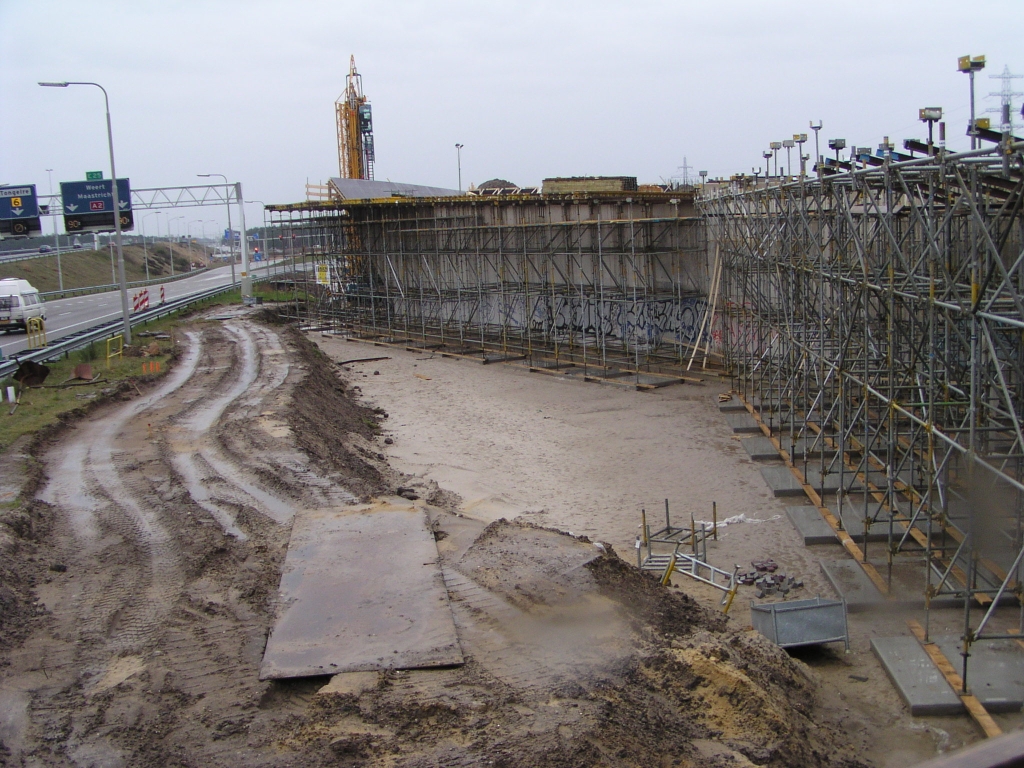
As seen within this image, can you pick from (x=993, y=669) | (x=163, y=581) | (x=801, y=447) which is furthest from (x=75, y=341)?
(x=993, y=669)

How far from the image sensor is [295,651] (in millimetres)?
7441

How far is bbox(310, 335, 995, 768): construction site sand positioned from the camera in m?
8.14

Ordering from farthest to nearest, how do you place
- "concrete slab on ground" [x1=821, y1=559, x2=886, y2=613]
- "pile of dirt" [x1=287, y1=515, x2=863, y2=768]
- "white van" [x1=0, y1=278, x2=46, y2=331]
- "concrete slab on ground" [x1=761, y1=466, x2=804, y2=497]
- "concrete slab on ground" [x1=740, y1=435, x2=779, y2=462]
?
1. "white van" [x1=0, y1=278, x2=46, y2=331]
2. "concrete slab on ground" [x1=740, y1=435, x2=779, y2=462]
3. "concrete slab on ground" [x1=761, y1=466, x2=804, y2=497]
4. "concrete slab on ground" [x1=821, y1=559, x2=886, y2=613]
5. "pile of dirt" [x1=287, y1=515, x2=863, y2=768]

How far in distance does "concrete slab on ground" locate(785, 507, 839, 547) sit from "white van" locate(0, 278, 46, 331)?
28805 millimetres

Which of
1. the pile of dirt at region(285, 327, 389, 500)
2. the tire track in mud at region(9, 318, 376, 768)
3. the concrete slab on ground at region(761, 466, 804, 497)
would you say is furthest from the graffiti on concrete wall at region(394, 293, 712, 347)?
the tire track in mud at region(9, 318, 376, 768)

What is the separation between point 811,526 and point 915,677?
4432 millimetres

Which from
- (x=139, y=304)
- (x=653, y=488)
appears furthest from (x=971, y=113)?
(x=139, y=304)

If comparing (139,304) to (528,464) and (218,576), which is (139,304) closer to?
(528,464)

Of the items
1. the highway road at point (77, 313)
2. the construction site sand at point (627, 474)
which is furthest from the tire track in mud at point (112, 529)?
the highway road at point (77, 313)

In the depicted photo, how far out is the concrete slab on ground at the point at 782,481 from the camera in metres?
14.2

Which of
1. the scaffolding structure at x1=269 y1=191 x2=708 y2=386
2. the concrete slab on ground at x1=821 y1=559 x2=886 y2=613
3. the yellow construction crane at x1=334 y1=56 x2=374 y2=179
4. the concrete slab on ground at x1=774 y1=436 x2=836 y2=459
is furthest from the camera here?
the yellow construction crane at x1=334 y1=56 x2=374 y2=179

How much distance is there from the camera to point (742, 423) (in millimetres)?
18984

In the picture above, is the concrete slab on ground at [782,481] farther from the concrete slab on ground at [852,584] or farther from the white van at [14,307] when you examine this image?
the white van at [14,307]

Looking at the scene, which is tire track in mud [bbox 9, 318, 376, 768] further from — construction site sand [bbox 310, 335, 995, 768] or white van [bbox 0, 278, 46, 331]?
white van [bbox 0, 278, 46, 331]
